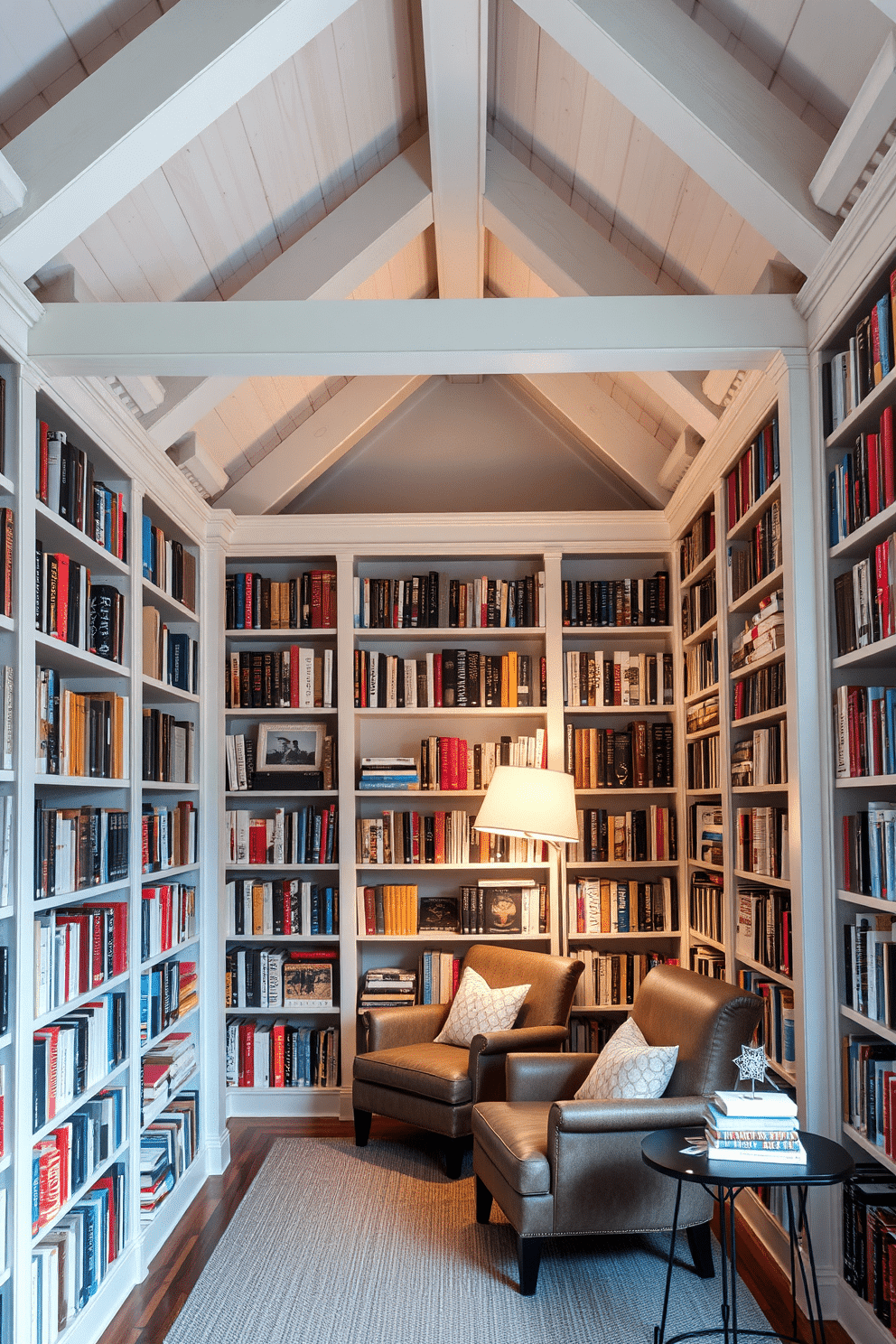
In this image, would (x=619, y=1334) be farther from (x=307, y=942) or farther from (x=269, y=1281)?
(x=307, y=942)

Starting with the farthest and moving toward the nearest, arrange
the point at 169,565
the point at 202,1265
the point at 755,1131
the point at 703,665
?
the point at 703,665
the point at 169,565
the point at 202,1265
the point at 755,1131

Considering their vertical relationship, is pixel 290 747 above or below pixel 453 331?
below

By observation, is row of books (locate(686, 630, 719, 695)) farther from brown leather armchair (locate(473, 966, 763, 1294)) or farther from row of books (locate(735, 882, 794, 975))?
brown leather armchair (locate(473, 966, 763, 1294))

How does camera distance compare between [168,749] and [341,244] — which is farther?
[168,749]

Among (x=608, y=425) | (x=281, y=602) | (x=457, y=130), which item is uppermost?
(x=457, y=130)

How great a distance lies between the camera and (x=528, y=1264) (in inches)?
122

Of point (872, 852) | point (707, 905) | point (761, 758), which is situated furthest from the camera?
point (707, 905)

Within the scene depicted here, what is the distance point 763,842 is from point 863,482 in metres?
1.27

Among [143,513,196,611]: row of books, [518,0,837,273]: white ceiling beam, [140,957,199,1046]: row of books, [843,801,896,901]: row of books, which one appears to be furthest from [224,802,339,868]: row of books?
[518,0,837,273]: white ceiling beam

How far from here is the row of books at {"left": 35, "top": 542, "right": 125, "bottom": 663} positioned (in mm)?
2777

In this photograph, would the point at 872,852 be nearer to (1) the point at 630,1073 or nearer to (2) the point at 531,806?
(1) the point at 630,1073

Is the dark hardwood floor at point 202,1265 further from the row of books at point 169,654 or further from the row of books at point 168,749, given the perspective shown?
the row of books at point 169,654

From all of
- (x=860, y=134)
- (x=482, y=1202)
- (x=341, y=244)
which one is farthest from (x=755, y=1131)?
(x=341, y=244)

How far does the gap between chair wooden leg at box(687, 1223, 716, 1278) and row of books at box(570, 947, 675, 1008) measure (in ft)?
5.30
